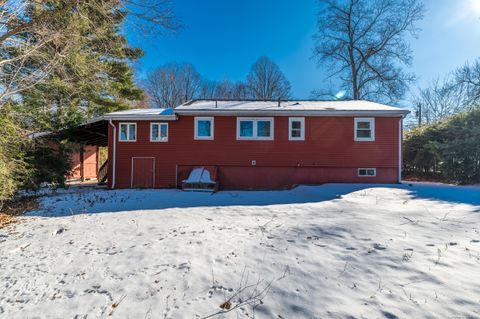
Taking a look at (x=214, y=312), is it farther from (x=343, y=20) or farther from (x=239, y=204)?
(x=343, y=20)

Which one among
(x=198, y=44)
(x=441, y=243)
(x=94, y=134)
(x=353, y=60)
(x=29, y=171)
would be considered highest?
(x=353, y=60)

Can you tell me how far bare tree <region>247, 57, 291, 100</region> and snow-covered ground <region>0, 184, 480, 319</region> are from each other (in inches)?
991

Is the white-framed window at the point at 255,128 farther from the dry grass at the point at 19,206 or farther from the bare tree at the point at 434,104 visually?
the bare tree at the point at 434,104

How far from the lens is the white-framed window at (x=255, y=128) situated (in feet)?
37.1

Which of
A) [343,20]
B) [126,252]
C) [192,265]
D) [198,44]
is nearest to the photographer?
[192,265]

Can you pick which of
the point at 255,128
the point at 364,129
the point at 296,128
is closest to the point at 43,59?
the point at 255,128

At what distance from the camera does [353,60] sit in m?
22.5

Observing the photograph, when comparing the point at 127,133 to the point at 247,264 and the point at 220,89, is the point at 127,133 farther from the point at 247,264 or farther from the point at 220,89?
the point at 220,89

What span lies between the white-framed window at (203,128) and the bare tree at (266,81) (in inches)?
760

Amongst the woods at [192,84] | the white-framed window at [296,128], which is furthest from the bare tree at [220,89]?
the white-framed window at [296,128]

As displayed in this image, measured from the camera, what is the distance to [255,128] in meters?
11.4

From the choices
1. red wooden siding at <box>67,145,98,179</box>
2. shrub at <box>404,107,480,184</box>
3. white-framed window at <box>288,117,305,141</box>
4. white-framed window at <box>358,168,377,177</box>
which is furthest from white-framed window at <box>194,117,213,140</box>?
red wooden siding at <box>67,145,98,179</box>

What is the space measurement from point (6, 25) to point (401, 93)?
25.0 meters

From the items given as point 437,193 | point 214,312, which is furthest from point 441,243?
point 437,193
